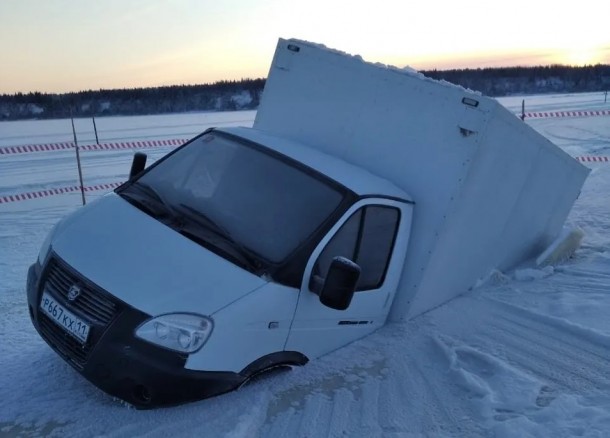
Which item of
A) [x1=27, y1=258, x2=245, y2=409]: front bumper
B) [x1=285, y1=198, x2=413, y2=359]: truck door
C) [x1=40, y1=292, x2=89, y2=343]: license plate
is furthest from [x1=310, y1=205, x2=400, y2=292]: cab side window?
[x1=40, y1=292, x2=89, y2=343]: license plate

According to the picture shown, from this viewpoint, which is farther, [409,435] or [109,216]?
[109,216]

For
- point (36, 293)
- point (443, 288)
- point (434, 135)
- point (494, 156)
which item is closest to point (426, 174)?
point (434, 135)

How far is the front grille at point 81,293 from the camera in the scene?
363cm

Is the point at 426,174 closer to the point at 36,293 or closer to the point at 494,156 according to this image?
the point at 494,156

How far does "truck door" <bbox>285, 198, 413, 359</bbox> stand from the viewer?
4.22m

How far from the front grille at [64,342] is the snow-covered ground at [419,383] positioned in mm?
313

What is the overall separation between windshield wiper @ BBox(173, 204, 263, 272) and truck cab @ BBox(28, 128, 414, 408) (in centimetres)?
1

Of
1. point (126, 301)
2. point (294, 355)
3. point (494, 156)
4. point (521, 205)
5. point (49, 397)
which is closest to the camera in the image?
point (126, 301)

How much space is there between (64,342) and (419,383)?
243 centimetres

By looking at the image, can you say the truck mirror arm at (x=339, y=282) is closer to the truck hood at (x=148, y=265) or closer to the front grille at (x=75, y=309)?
the truck hood at (x=148, y=265)

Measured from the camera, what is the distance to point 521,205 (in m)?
6.35

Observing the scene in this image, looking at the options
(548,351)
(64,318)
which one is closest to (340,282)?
(64,318)

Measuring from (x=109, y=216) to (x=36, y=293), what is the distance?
73cm

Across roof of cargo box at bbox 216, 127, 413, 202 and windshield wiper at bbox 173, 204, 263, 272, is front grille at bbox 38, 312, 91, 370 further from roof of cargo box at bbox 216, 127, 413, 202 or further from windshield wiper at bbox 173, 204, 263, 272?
roof of cargo box at bbox 216, 127, 413, 202
